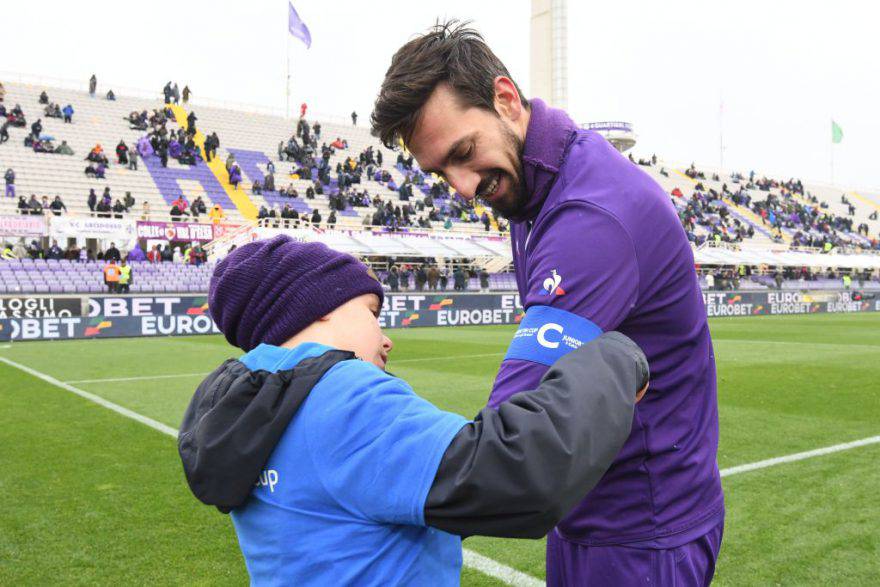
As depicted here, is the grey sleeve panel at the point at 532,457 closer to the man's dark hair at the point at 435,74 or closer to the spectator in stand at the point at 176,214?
the man's dark hair at the point at 435,74

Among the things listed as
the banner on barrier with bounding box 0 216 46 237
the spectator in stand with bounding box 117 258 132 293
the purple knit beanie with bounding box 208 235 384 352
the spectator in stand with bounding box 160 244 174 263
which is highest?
the banner on barrier with bounding box 0 216 46 237

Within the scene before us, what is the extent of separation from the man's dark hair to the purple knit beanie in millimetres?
335

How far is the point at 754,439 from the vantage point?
7086 mm

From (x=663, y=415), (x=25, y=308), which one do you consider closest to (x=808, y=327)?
(x=25, y=308)

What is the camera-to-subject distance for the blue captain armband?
4.39 ft

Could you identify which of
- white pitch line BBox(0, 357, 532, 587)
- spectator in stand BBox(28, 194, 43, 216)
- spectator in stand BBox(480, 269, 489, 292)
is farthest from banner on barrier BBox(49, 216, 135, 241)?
spectator in stand BBox(480, 269, 489, 292)

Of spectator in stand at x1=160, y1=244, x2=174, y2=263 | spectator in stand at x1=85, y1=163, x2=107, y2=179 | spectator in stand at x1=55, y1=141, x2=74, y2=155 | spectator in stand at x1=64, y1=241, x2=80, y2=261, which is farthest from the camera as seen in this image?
spectator in stand at x1=55, y1=141, x2=74, y2=155

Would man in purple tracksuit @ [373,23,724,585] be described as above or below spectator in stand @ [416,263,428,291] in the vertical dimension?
above

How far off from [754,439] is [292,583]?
21.8 ft

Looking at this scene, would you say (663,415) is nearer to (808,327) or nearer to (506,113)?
(506,113)

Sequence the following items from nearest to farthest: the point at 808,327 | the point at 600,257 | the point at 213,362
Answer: the point at 600,257
the point at 213,362
the point at 808,327

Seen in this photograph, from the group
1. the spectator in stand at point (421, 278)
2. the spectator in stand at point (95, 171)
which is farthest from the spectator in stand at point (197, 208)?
the spectator in stand at point (421, 278)

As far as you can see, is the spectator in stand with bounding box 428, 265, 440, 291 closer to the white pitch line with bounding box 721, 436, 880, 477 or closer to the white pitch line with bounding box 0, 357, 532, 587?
the white pitch line with bounding box 0, 357, 532, 587

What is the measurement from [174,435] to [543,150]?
6.80m
